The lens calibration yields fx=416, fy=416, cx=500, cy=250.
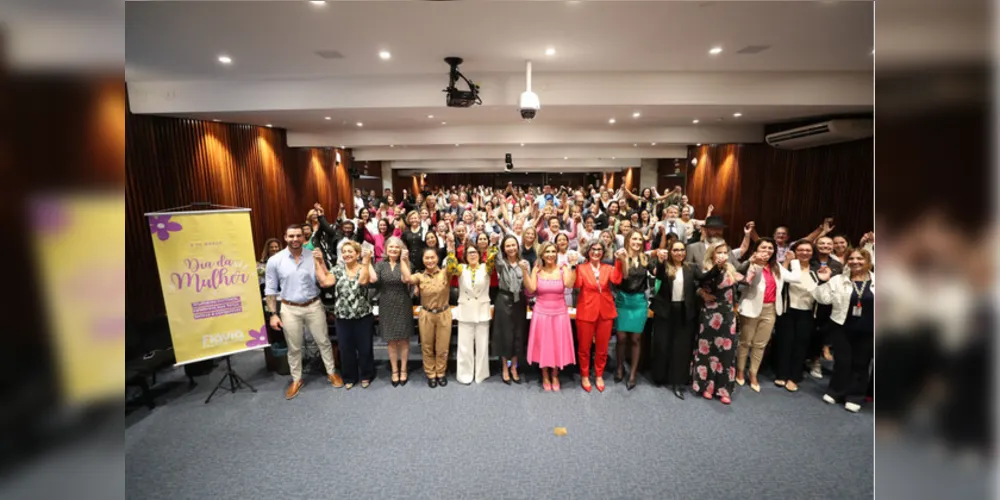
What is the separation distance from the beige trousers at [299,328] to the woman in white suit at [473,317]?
131 cm

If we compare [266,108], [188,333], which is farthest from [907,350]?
[266,108]

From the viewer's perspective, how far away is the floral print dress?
3613mm

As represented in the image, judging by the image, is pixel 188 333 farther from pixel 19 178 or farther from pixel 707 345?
pixel 707 345

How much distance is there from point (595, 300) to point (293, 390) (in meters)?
2.98

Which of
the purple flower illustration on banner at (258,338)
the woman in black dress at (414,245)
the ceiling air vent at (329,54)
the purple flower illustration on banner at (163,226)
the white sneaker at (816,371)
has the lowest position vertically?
the white sneaker at (816,371)

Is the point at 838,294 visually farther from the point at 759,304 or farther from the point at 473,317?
the point at 473,317

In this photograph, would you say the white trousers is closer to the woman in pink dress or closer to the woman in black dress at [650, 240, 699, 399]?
the woman in pink dress

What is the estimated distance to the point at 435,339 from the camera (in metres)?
4.14

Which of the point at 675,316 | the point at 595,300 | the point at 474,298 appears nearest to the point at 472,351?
the point at 474,298

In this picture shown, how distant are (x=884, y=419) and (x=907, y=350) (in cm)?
9

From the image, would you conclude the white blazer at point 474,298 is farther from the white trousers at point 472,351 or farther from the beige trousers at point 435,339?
the beige trousers at point 435,339

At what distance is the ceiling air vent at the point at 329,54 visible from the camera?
429cm

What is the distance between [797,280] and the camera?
3883mm

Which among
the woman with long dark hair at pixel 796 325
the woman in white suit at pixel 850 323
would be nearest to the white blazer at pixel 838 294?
the woman in white suit at pixel 850 323
